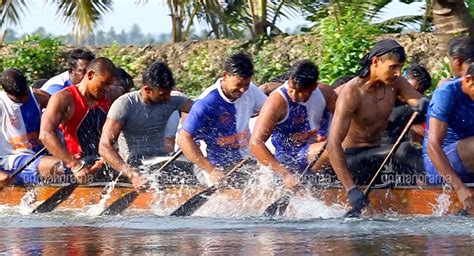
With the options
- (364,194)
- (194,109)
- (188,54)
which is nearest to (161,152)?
(194,109)

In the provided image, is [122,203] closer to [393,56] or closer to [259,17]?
[393,56]

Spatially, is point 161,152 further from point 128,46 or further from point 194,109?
point 128,46

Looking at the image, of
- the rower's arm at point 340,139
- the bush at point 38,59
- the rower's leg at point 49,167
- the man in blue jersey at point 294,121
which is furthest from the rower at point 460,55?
the bush at point 38,59

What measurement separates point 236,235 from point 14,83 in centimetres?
356

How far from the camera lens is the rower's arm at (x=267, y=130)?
1073 centimetres

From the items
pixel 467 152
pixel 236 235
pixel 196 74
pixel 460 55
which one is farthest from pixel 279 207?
pixel 196 74

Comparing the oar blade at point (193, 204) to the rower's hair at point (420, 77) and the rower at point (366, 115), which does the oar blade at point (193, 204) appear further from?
the rower's hair at point (420, 77)

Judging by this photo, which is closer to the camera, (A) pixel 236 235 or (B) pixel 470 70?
(A) pixel 236 235

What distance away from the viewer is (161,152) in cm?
1199

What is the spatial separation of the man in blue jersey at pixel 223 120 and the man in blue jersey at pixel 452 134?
1906 millimetres

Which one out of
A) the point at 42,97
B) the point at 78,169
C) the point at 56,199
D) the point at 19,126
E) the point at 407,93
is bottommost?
the point at 56,199

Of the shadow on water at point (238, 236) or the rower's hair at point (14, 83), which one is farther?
the rower's hair at point (14, 83)

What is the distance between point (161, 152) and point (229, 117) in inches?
33.9

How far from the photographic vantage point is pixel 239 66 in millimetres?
11172
